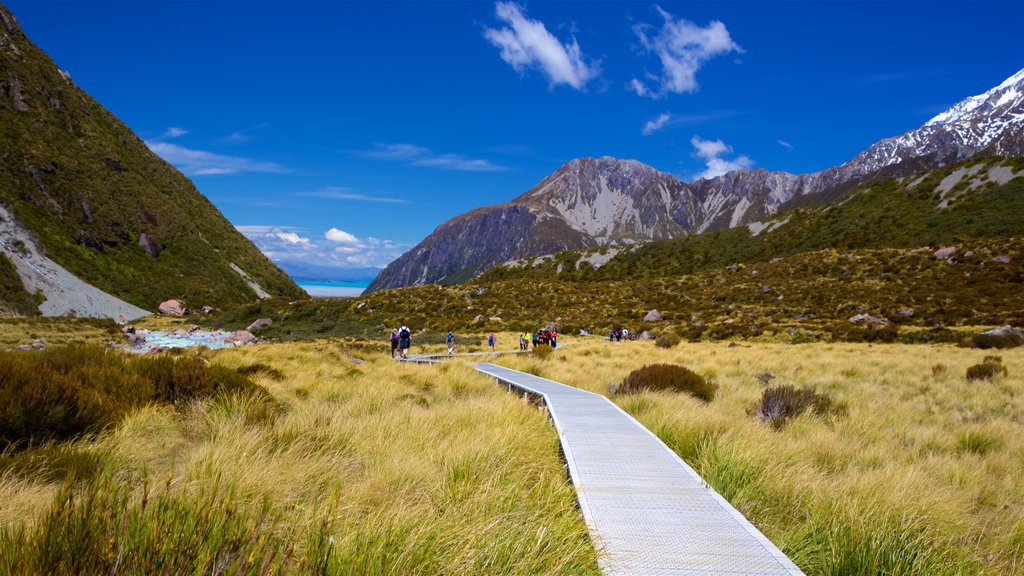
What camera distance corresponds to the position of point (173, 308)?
65.4 metres

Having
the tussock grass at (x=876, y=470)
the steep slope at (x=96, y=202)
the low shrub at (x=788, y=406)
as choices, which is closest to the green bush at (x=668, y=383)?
the tussock grass at (x=876, y=470)

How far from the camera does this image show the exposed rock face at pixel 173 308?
212ft

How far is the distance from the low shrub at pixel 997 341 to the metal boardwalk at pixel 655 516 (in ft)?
86.2

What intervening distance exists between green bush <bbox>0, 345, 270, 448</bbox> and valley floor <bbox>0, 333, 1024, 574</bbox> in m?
0.38

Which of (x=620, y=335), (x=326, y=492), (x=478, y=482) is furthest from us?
(x=620, y=335)

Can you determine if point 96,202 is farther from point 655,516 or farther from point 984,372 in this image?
point 984,372

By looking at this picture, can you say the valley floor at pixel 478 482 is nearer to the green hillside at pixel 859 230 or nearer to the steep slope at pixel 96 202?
the steep slope at pixel 96 202

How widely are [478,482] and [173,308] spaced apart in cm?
7489

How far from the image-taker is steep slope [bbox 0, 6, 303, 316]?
65.4 m

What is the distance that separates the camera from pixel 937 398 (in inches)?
489

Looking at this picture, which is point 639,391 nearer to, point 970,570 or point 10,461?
point 970,570

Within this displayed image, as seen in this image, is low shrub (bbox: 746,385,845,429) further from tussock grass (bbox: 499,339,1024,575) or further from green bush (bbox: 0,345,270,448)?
green bush (bbox: 0,345,270,448)

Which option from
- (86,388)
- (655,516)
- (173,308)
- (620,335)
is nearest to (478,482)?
(655,516)

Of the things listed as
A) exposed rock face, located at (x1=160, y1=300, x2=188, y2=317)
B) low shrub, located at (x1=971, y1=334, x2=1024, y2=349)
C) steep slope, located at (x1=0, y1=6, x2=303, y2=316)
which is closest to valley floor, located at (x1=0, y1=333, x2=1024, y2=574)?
low shrub, located at (x1=971, y1=334, x2=1024, y2=349)
